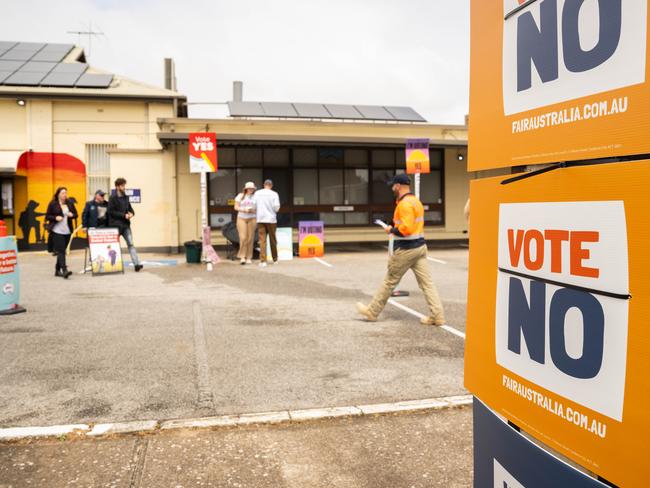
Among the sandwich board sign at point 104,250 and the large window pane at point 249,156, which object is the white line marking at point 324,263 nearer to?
the sandwich board sign at point 104,250

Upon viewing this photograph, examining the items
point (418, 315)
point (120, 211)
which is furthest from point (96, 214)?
point (418, 315)

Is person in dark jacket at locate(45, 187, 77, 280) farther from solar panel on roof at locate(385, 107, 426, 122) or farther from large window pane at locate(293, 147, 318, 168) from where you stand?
solar panel on roof at locate(385, 107, 426, 122)

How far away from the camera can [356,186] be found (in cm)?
2081

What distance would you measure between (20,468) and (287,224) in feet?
55.2

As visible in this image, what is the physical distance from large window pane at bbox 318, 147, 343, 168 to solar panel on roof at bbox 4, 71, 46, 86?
10042 millimetres

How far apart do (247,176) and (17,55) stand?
1110cm

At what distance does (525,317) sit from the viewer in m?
1.69

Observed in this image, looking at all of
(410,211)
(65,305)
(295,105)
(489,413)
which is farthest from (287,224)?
(489,413)

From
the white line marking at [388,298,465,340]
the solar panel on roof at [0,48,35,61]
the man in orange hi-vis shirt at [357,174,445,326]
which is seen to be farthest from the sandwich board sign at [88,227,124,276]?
the solar panel on roof at [0,48,35,61]

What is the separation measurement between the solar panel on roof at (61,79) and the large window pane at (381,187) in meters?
11.1

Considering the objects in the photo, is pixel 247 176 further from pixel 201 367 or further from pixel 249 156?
pixel 201 367

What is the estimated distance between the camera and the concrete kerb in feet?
12.6

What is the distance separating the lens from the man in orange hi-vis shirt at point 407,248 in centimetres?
696

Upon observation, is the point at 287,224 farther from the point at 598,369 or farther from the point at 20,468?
the point at 598,369
